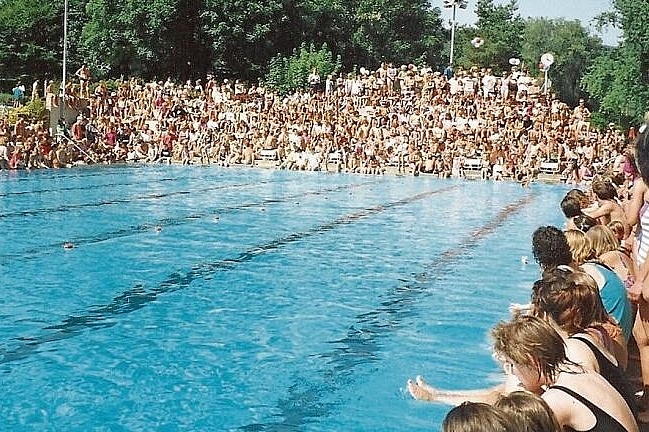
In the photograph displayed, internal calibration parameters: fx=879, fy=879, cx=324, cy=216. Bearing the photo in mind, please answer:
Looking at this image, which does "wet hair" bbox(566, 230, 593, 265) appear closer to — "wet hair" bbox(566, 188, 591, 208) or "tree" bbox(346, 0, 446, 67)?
"wet hair" bbox(566, 188, 591, 208)

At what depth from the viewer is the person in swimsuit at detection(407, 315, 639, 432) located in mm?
2771

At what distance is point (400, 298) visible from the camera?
28.0ft

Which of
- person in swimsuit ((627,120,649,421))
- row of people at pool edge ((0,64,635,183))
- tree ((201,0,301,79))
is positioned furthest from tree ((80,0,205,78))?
person in swimsuit ((627,120,649,421))

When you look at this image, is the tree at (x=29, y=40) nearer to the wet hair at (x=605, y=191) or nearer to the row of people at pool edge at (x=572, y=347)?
the wet hair at (x=605, y=191)

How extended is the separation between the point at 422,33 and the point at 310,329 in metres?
50.4

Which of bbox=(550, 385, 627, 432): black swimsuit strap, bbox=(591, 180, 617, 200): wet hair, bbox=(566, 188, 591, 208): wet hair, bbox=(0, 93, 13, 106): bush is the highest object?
bbox=(0, 93, 13, 106): bush

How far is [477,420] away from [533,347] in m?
0.86

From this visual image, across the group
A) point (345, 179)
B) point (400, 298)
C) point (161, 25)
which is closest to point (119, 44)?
point (161, 25)

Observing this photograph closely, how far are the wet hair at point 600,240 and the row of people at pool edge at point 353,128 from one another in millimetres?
20300

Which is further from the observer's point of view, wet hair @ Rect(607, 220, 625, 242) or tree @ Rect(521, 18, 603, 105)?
tree @ Rect(521, 18, 603, 105)

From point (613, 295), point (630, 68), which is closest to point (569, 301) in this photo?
point (613, 295)

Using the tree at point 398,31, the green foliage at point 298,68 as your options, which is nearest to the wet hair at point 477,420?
the green foliage at point 298,68

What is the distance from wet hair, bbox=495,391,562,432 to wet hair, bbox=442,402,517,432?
0.05 metres

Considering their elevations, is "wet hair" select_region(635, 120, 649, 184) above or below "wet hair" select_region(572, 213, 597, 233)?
above
